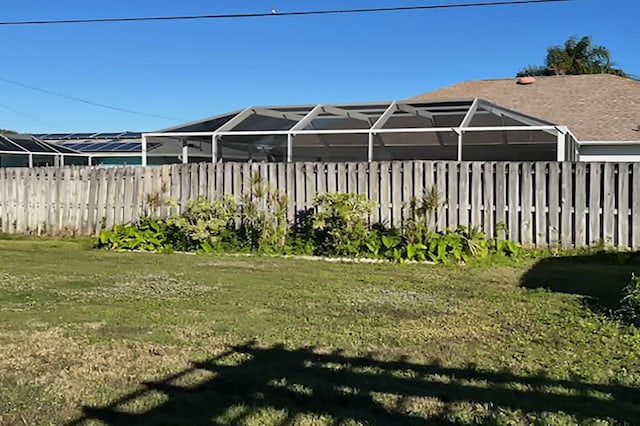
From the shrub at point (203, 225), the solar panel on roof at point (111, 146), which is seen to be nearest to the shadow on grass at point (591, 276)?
the shrub at point (203, 225)

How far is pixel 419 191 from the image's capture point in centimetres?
1177

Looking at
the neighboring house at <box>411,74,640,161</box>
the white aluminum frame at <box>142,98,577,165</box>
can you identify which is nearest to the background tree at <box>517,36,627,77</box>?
the neighboring house at <box>411,74,640,161</box>

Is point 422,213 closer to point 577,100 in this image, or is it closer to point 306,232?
point 306,232

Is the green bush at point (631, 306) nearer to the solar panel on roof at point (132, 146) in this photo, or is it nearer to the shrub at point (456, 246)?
the shrub at point (456, 246)

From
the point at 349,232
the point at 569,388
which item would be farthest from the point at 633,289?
the point at 349,232

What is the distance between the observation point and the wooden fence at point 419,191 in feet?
35.6

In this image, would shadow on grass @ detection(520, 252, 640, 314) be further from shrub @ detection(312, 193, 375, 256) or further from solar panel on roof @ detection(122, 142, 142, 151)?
solar panel on roof @ detection(122, 142, 142, 151)

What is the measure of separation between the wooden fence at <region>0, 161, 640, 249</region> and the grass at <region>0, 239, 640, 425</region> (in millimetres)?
2285

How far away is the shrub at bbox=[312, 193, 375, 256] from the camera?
11.1m

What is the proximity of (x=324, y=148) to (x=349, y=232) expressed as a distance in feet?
33.8

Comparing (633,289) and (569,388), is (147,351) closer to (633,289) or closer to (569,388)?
(569,388)

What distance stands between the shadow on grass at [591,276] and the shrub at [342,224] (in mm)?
2973

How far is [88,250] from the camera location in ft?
40.2

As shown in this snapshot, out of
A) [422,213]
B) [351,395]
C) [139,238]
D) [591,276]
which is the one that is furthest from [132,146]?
[351,395]
